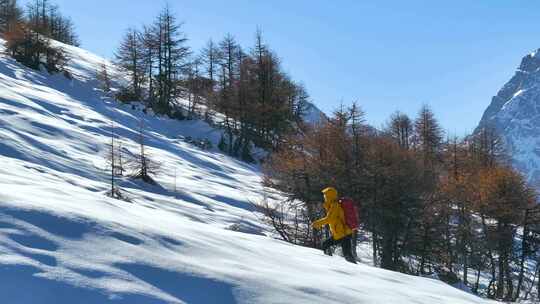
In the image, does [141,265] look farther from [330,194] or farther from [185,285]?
[330,194]

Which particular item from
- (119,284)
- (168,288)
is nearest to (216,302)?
(168,288)

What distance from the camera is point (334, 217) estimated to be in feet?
40.9

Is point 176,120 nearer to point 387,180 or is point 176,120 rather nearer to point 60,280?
point 387,180

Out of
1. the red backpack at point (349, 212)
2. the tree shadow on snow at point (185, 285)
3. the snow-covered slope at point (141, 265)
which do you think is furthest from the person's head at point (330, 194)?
the tree shadow on snow at point (185, 285)

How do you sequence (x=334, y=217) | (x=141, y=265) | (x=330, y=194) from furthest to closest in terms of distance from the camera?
(x=334, y=217) → (x=330, y=194) → (x=141, y=265)

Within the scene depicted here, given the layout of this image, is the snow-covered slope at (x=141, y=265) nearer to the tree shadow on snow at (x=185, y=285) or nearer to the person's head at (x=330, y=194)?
the tree shadow on snow at (x=185, y=285)

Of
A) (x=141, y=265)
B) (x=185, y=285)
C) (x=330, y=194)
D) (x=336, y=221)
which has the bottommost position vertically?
(x=336, y=221)

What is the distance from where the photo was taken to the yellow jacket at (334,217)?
40.4 feet

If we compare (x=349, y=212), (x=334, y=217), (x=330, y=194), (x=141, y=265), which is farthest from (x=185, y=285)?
(x=349, y=212)

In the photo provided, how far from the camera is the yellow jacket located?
12320 millimetres

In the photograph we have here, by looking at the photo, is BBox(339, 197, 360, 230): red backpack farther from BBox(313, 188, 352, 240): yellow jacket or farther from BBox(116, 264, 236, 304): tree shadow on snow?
BBox(116, 264, 236, 304): tree shadow on snow

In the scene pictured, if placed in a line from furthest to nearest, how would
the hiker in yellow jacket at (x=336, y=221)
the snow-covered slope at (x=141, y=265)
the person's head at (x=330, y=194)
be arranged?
the hiker in yellow jacket at (x=336, y=221) → the person's head at (x=330, y=194) → the snow-covered slope at (x=141, y=265)

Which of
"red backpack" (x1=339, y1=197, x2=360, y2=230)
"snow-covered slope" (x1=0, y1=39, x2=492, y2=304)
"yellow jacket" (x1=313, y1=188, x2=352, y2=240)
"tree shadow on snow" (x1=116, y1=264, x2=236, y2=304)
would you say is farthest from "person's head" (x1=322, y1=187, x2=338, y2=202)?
"tree shadow on snow" (x1=116, y1=264, x2=236, y2=304)

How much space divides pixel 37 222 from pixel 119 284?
170 centimetres
